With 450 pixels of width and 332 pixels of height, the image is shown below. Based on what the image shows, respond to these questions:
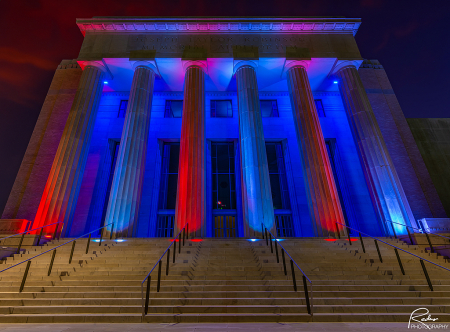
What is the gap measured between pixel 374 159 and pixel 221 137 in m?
10.2

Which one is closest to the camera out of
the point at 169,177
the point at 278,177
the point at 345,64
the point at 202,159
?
the point at 202,159

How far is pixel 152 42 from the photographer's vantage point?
17.2 metres

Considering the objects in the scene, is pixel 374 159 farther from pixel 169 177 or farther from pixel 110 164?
pixel 110 164

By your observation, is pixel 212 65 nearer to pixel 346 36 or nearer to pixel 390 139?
pixel 346 36

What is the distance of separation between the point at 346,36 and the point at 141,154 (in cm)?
1693

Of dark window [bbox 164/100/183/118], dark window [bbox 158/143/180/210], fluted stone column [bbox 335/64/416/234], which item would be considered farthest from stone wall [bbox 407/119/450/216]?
dark window [bbox 158/143/180/210]

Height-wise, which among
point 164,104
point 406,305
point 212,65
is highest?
point 212,65

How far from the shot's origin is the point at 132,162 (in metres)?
13.8

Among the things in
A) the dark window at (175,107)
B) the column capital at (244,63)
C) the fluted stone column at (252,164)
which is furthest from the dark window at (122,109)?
the fluted stone column at (252,164)

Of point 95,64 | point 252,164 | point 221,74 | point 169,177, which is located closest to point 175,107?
point 221,74

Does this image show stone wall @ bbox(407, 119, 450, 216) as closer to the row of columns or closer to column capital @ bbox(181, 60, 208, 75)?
the row of columns

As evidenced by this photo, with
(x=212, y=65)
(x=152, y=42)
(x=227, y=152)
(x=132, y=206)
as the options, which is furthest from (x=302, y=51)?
(x=132, y=206)

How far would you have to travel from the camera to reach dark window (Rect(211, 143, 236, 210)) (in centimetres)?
1752

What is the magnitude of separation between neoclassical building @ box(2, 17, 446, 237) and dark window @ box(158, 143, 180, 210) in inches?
4.2
